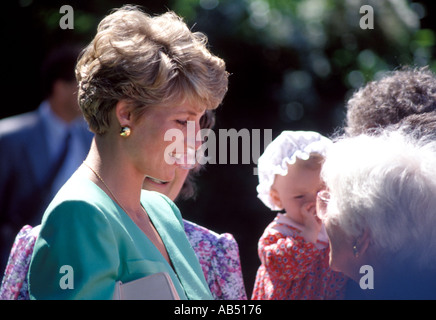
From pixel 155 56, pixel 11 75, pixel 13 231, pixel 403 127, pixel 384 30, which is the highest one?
pixel 384 30

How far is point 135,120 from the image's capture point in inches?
79.4

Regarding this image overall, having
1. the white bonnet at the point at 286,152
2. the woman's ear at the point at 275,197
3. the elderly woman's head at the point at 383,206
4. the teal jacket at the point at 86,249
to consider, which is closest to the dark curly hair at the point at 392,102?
the white bonnet at the point at 286,152

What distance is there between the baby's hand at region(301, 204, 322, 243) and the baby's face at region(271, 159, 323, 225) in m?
0.01

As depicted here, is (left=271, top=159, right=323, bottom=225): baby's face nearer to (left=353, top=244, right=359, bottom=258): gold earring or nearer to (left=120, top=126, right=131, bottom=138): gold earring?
(left=353, top=244, right=359, bottom=258): gold earring

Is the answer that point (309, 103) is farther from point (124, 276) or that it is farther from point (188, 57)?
point (124, 276)

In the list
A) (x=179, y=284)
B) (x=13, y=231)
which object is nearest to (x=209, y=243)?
(x=179, y=284)

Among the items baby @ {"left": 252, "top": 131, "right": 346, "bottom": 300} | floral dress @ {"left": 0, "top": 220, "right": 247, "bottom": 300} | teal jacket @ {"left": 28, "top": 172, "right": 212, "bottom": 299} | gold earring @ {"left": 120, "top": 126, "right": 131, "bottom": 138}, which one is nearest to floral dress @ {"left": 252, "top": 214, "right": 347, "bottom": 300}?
baby @ {"left": 252, "top": 131, "right": 346, "bottom": 300}

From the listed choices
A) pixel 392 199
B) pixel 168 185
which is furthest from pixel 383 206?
pixel 168 185

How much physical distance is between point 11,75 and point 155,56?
3512mm

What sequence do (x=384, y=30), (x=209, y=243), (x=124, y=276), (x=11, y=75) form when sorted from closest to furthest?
(x=124, y=276)
(x=209, y=243)
(x=11, y=75)
(x=384, y=30)

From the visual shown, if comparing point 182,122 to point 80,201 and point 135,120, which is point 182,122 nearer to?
point 135,120

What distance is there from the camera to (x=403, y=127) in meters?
2.37

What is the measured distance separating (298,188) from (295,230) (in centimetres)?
19

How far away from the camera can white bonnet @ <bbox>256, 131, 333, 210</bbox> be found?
109 inches
